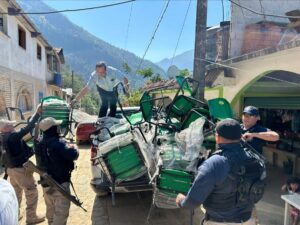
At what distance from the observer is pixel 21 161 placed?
4.29m

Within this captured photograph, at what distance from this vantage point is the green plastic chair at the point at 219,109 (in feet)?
12.5

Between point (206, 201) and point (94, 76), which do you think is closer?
point (206, 201)

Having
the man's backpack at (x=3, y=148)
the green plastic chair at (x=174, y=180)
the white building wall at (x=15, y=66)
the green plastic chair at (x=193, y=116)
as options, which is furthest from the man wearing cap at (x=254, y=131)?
the white building wall at (x=15, y=66)

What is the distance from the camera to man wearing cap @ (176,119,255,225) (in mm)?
2303

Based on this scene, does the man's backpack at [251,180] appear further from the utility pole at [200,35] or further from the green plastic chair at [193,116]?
the utility pole at [200,35]

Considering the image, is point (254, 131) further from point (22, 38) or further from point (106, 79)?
point (22, 38)

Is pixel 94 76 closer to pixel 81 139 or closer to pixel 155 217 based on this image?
pixel 155 217

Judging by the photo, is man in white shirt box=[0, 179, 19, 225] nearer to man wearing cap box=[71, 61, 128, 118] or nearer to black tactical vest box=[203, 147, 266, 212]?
black tactical vest box=[203, 147, 266, 212]

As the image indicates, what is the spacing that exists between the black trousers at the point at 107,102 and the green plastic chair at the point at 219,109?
225 cm

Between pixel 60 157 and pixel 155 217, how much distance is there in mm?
1776

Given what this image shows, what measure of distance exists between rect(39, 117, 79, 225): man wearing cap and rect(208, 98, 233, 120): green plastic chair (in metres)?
1.85

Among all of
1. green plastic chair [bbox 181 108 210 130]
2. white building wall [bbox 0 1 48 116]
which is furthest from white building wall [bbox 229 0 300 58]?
white building wall [bbox 0 1 48 116]

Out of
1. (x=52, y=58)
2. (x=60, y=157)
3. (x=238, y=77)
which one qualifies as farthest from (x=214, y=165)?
(x=52, y=58)

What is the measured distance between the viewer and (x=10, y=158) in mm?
4234
